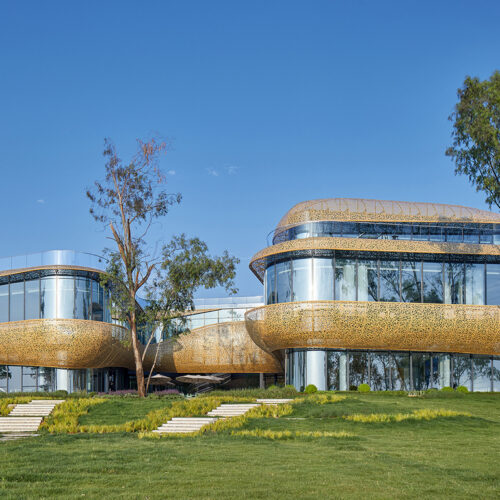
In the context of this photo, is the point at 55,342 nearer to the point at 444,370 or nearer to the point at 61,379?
the point at 61,379

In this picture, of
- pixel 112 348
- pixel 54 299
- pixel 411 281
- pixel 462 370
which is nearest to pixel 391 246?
pixel 411 281

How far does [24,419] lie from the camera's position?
2323cm

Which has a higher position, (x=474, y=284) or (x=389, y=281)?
(x=389, y=281)

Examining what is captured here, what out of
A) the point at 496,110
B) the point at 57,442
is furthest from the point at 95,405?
the point at 496,110

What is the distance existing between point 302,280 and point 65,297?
1479cm

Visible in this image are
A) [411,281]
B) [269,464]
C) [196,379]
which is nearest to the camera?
[269,464]

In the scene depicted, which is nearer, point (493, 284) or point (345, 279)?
point (345, 279)

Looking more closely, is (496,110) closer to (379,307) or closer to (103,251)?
(379,307)

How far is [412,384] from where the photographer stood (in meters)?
36.2

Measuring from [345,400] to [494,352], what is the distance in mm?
14735

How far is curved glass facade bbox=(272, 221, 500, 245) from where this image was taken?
125 feet

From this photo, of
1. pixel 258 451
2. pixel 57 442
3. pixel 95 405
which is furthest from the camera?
pixel 95 405

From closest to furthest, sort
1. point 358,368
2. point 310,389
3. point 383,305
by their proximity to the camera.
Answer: point 310,389 → point 383,305 → point 358,368

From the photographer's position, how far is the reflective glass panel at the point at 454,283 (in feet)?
120
